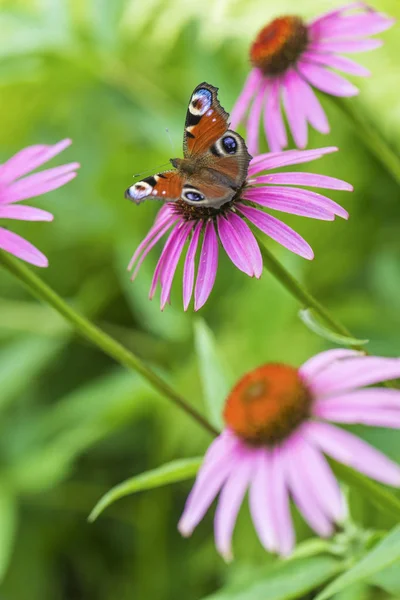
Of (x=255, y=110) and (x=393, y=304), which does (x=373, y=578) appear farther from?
(x=393, y=304)

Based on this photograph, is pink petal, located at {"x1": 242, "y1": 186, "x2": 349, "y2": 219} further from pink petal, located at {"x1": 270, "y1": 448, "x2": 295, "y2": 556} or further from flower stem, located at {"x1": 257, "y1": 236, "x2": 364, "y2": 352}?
pink petal, located at {"x1": 270, "y1": 448, "x2": 295, "y2": 556}

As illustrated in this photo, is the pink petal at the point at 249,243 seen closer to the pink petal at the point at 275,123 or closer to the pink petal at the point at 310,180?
the pink petal at the point at 310,180

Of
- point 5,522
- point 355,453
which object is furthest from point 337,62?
point 5,522

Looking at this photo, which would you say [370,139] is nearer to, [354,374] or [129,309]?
[354,374]

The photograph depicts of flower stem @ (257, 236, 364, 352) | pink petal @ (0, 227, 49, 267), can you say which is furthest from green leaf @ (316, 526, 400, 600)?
pink petal @ (0, 227, 49, 267)

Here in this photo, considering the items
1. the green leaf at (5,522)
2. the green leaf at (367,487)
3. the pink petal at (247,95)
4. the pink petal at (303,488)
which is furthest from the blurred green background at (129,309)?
the pink petal at (303,488)

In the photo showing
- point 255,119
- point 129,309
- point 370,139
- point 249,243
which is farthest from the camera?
point 129,309

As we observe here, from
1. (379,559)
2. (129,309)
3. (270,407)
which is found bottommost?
(379,559)

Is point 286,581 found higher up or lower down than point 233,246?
lower down
